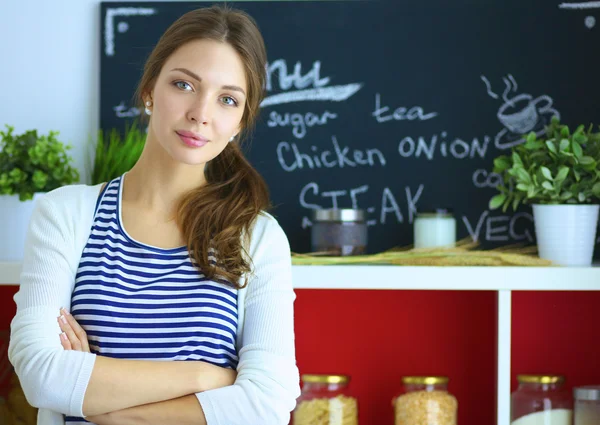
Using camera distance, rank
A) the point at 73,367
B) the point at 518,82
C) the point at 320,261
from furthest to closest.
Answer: the point at 518,82
the point at 320,261
the point at 73,367

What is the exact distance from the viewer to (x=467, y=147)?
184 centimetres

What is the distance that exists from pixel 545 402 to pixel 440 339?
0.98 ft

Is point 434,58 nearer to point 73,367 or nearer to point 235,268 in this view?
point 235,268

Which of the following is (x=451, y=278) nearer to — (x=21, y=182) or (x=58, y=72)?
(x=21, y=182)

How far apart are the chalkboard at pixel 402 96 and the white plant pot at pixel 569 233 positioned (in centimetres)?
17

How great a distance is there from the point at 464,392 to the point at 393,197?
0.48 meters

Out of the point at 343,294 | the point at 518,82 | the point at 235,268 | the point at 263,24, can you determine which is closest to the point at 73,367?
the point at 235,268

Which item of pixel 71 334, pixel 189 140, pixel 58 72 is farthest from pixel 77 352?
pixel 58 72

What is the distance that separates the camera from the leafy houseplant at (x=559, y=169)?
1.63 metres

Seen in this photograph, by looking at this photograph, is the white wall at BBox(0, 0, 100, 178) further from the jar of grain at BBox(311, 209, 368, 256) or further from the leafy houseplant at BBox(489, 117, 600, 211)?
Answer: the leafy houseplant at BBox(489, 117, 600, 211)

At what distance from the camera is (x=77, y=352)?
112cm

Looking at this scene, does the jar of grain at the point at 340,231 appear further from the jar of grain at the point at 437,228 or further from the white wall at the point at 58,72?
the white wall at the point at 58,72

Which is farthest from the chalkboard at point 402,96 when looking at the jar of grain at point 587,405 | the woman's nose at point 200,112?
the woman's nose at point 200,112

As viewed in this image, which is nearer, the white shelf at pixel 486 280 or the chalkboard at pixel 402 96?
the white shelf at pixel 486 280
